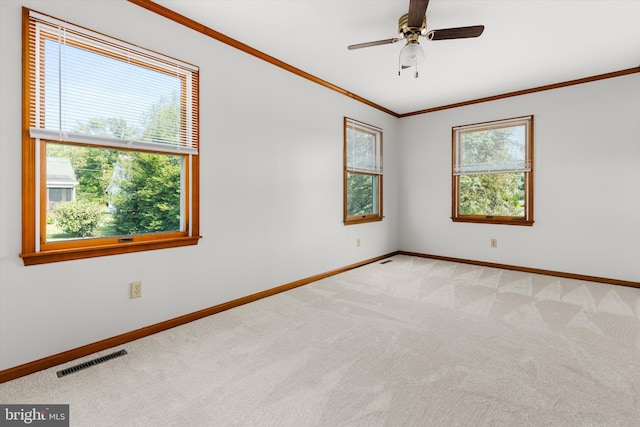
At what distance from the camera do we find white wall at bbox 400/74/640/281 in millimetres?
3785

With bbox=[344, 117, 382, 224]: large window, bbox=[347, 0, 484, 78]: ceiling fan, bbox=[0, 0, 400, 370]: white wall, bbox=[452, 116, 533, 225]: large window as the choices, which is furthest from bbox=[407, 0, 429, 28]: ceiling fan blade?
bbox=[452, 116, 533, 225]: large window

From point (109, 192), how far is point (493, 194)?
497 centimetres

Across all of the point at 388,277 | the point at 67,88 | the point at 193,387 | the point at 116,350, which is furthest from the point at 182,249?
the point at 388,277

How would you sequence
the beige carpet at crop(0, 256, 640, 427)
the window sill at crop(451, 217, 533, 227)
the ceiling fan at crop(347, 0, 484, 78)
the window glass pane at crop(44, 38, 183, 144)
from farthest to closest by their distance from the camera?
the window sill at crop(451, 217, 533, 227), the ceiling fan at crop(347, 0, 484, 78), the window glass pane at crop(44, 38, 183, 144), the beige carpet at crop(0, 256, 640, 427)

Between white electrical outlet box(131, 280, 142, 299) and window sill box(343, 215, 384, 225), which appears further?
window sill box(343, 215, 384, 225)

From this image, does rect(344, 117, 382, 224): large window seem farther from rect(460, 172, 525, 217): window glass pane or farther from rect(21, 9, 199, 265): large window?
rect(21, 9, 199, 265): large window

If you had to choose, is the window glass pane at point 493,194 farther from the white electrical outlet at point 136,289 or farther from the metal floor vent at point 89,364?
the metal floor vent at point 89,364

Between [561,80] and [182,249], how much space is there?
5.00 meters

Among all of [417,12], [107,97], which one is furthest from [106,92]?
[417,12]

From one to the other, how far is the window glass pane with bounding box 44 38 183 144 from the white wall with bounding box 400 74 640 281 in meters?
4.34

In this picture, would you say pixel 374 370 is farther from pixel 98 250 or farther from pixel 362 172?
pixel 362 172

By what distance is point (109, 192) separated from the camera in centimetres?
233

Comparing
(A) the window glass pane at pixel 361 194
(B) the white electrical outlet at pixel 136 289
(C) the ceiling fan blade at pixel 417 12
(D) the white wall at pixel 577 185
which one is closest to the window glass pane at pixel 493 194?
(D) the white wall at pixel 577 185

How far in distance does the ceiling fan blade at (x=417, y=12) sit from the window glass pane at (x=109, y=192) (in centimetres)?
218
